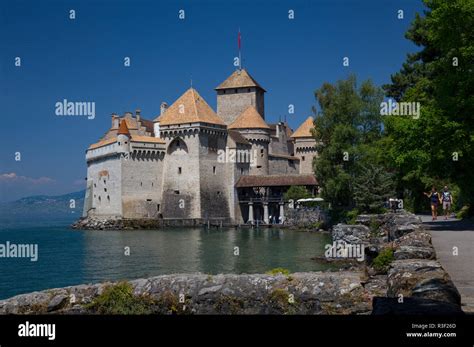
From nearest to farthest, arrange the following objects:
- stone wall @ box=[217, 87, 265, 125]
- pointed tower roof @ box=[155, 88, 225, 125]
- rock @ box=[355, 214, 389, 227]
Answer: rock @ box=[355, 214, 389, 227] → pointed tower roof @ box=[155, 88, 225, 125] → stone wall @ box=[217, 87, 265, 125]

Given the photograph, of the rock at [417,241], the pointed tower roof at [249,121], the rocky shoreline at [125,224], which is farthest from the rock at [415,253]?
the pointed tower roof at [249,121]

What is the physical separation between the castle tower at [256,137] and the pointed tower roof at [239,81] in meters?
8.63

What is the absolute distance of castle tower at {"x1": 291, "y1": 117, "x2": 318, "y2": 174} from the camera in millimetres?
80438

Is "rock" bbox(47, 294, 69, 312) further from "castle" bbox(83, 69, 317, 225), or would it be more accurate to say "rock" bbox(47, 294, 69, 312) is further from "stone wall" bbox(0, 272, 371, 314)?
"castle" bbox(83, 69, 317, 225)

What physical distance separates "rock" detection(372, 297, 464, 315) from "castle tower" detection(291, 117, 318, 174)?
245 feet

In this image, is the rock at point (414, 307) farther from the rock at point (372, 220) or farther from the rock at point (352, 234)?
the rock at point (352, 234)

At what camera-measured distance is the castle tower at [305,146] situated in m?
80.4

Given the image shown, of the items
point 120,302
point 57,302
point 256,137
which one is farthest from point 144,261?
point 256,137

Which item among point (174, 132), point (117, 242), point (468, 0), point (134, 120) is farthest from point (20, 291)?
point (134, 120)

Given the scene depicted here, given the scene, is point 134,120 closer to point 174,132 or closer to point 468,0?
point 174,132

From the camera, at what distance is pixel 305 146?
266 feet

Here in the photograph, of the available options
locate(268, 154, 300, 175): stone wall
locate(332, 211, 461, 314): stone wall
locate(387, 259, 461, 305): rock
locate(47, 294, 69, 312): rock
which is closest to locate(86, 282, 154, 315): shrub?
locate(47, 294, 69, 312): rock

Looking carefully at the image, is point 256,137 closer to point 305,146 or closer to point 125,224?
point 305,146

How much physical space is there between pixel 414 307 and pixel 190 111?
207ft
